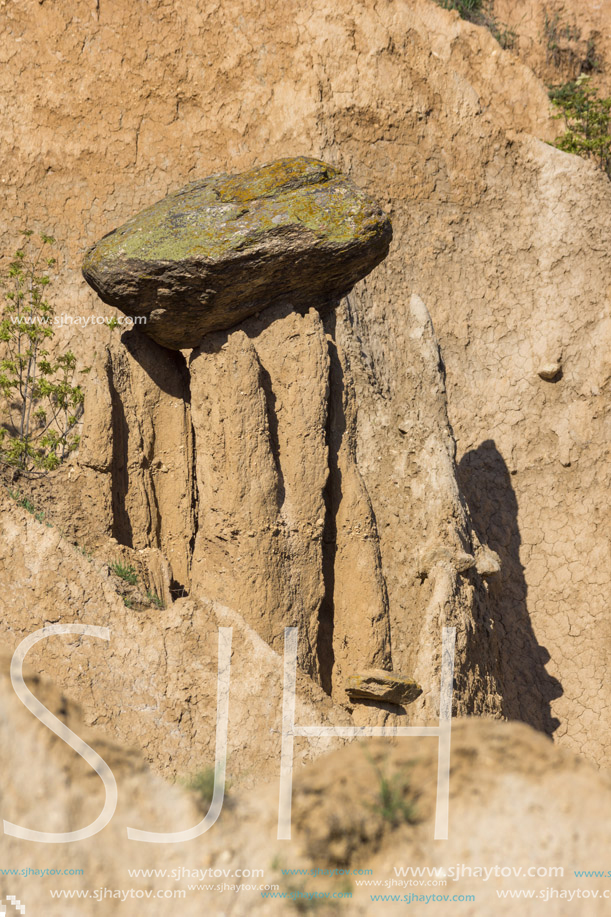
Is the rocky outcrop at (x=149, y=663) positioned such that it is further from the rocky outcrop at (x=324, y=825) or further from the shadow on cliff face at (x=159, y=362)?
the rocky outcrop at (x=324, y=825)

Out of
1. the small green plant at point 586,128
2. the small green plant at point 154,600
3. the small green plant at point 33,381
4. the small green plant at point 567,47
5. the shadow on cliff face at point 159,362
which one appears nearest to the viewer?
the small green plant at point 154,600

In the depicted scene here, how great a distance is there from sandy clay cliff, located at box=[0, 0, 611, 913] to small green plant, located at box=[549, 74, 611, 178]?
47 cm

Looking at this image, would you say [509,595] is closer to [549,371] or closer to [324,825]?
[549,371]

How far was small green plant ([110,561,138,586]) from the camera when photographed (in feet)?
26.8

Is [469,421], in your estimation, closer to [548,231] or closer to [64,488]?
[548,231]

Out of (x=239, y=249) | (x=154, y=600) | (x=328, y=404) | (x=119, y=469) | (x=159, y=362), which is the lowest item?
(x=154, y=600)

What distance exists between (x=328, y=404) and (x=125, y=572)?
2.30 metres

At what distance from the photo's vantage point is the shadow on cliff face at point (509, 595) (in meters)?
12.7

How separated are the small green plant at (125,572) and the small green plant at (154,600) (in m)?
0.16

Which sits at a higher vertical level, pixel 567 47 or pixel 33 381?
pixel 567 47

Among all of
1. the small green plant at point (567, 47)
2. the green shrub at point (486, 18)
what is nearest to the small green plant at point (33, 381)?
the green shrub at point (486, 18)

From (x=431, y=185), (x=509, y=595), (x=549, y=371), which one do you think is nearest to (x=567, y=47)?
(x=431, y=185)

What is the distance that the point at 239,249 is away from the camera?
8453 mm

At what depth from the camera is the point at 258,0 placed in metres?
15.0
